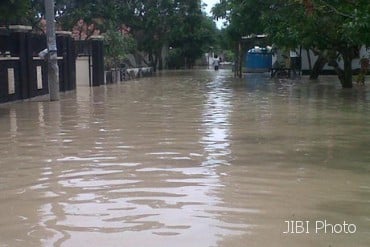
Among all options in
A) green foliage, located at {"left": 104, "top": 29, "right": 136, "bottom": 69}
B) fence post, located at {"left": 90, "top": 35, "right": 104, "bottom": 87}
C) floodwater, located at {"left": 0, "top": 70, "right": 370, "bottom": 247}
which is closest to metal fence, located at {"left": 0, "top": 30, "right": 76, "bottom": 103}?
floodwater, located at {"left": 0, "top": 70, "right": 370, "bottom": 247}

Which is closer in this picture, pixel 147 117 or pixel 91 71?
pixel 147 117

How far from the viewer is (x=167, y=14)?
5206cm

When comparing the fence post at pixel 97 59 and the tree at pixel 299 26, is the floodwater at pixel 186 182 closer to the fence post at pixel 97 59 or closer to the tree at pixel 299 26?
the tree at pixel 299 26

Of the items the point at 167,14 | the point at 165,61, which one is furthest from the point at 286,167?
the point at 165,61

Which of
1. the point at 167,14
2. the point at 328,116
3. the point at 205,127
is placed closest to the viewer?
the point at 205,127

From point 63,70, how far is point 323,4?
58.7ft

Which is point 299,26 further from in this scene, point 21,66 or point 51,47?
point 21,66

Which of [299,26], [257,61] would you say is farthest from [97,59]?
[257,61]

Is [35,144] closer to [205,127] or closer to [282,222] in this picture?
[205,127]

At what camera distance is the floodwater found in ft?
17.2

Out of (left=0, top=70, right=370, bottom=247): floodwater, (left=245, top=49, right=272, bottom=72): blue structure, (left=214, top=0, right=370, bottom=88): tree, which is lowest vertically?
(left=0, top=70, right=370, bottom=247): floodwater

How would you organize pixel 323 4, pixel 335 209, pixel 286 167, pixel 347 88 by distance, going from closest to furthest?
pixel 335 209
pixel 286 167
pixel 323 4
pixel 347 88

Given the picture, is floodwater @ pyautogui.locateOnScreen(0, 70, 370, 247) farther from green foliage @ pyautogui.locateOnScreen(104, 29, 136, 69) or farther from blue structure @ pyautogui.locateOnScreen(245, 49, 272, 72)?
blue structure @ pyautogui.locateOnScreen(245, 49, 272, 72)

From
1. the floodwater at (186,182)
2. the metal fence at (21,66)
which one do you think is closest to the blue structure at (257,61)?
the metal fence at (21,66)
